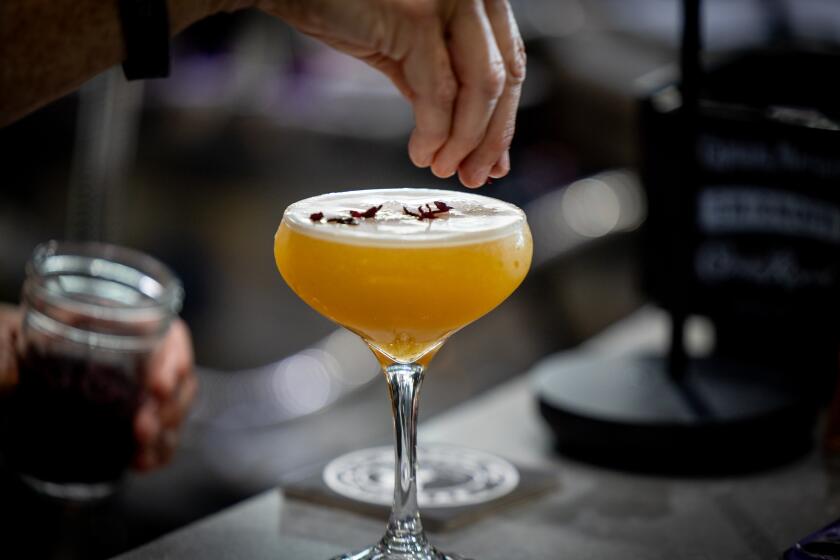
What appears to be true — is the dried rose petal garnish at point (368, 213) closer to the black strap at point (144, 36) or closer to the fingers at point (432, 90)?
the fingers at point (432, 90)

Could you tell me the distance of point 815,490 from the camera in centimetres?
129

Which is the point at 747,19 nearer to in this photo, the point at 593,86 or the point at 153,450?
the point at 593,86

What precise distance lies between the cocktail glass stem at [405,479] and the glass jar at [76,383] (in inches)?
16.4

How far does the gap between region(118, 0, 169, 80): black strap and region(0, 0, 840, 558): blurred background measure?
1780 millimetres

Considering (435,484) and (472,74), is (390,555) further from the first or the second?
(472,74)

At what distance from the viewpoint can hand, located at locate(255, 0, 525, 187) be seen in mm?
1060

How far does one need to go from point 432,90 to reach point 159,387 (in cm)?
63

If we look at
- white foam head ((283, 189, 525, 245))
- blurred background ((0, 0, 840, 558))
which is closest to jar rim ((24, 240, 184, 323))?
white foam head ((283, 189, 525, 245))

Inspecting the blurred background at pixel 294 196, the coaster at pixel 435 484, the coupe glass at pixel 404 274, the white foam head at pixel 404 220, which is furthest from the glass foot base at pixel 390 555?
the blurred background at pixel 294 196

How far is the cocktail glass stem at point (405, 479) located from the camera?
100 cm

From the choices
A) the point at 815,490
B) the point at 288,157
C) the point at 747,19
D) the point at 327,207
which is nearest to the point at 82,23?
the point at 327,207

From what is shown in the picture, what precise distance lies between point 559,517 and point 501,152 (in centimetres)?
38

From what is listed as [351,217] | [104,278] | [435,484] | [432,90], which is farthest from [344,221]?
[104,278]

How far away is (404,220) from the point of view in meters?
0.96
